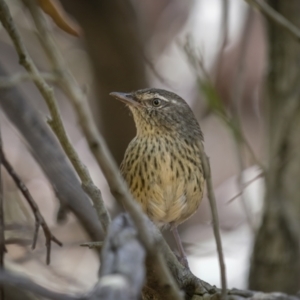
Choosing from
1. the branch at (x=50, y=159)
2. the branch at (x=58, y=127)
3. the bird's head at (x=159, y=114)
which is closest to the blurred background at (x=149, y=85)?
the bird's head at (x=159, y=114)

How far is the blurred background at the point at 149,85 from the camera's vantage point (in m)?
4.86

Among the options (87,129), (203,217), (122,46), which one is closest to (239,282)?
(203,217)

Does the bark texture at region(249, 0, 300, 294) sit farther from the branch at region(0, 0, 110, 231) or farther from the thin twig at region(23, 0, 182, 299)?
the thin twig at region(23, 0, 182, 299)

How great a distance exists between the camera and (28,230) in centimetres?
423

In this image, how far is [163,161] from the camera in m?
4.38

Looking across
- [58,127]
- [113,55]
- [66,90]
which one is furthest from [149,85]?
[66,90]

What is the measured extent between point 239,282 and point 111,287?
15.5ft

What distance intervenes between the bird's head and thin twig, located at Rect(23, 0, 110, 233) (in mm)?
2134

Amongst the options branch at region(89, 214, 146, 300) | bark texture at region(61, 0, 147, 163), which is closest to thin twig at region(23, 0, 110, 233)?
branch at region(89, 214, 146, 300)

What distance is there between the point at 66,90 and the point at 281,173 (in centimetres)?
293

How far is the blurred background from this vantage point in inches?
191

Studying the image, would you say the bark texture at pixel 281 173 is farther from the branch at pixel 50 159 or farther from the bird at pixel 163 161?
the branch at pixel 50 159

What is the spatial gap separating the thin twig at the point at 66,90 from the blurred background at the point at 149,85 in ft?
5.17

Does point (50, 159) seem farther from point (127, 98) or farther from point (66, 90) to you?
point (66, 90)
